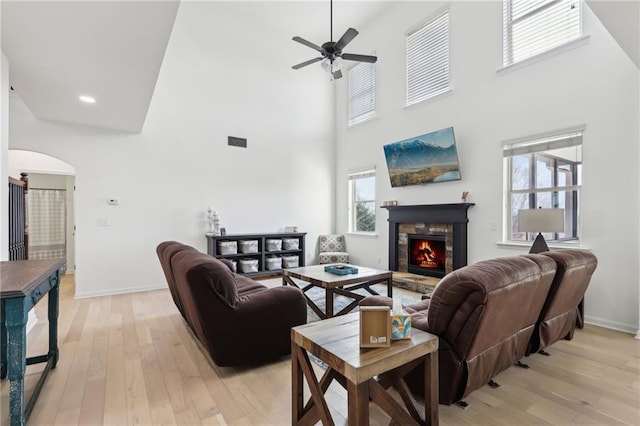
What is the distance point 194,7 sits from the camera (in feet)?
18.5

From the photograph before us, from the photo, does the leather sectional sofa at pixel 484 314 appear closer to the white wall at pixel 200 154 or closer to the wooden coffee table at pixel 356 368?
the wooden coffee table at pixel 356 368

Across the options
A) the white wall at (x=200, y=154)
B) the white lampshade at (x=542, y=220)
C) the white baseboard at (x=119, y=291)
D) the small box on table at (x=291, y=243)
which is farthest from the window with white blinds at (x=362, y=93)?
the white baseboard at (x=119, y=291)

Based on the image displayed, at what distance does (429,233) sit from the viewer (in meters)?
5.21

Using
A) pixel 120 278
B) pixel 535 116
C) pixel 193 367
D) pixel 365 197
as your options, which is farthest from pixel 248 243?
pixel 535 116

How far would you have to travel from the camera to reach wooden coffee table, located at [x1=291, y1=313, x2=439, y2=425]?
49.7 inches

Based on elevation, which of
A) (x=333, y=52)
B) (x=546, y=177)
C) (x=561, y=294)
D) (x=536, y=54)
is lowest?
(x=561, y=294)

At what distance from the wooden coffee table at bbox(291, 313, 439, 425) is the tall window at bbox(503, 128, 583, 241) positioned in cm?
322

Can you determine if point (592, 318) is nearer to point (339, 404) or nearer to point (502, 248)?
point (502, 248)

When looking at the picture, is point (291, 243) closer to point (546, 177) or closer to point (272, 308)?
point (272, 308)

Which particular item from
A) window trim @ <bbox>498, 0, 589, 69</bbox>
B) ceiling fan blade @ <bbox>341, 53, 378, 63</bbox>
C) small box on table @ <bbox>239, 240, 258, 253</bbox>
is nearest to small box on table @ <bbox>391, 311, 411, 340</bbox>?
ceiling fan blade @ <bbox>341, 53, 378, 63</bbox>

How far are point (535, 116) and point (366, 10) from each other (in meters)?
3.87

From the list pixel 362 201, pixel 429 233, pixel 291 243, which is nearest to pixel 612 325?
pixel 429 233

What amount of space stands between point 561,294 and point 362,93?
216 inches

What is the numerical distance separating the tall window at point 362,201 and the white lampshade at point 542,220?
3269 millimetres
